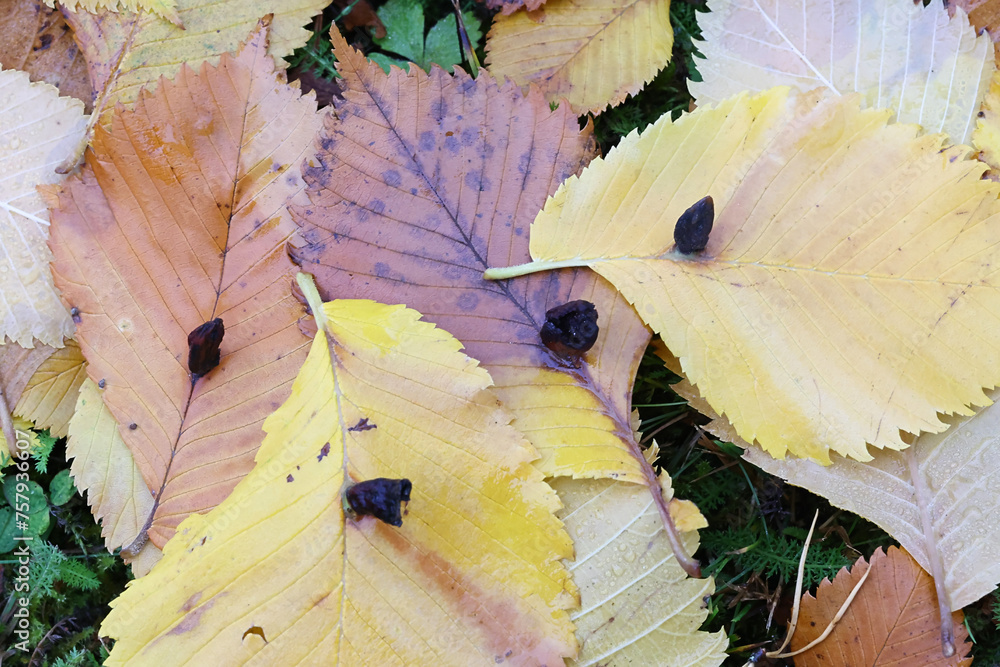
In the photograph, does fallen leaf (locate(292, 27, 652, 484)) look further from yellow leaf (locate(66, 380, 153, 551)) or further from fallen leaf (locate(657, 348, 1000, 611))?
yellow leaf (locate(66, 380, 153, 551))

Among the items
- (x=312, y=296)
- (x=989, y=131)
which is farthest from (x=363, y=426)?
(x=989, y=131)

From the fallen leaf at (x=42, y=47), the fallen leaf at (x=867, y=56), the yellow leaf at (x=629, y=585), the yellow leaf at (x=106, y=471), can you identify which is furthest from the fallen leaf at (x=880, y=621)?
the fallen leaf at (x=42, y=47)

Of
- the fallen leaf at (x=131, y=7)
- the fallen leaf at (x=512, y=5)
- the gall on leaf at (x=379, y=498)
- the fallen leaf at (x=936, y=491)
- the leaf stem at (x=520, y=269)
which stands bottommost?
the fallen leaf at (x=936, y=491)

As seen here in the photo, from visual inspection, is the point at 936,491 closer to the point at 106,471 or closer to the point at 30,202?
the point at 106,471

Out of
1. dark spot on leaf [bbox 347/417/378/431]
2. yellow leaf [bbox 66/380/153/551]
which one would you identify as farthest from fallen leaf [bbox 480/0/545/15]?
yellow leaf [bbox 66/380/153/551]

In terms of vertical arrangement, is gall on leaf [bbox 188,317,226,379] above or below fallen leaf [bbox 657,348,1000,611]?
above

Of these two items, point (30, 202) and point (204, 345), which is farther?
point (30, 202)

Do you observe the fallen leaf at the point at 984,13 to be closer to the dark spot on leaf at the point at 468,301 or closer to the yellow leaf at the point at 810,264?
the yellow leaf at the point at 810,264
